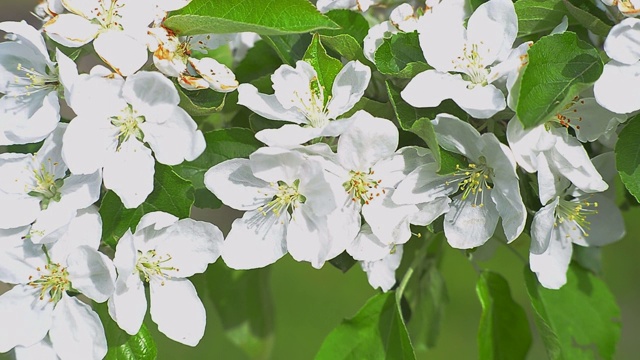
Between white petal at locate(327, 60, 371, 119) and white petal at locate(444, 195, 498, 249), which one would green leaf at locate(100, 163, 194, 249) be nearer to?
white petal at locate(327, 60, 371, 119)

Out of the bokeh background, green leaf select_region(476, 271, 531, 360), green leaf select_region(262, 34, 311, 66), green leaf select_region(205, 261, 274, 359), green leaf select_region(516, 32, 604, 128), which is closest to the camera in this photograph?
green leaf select_region(516, 32, 604, 128)

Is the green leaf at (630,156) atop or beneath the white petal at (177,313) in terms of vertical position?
atop

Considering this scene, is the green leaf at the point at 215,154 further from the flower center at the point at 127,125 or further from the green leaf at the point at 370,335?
the green leaf at the point at 370,335

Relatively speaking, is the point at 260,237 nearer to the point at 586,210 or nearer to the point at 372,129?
the point at 372,129

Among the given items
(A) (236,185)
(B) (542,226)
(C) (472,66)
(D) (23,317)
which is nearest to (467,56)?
(C) (472,66)

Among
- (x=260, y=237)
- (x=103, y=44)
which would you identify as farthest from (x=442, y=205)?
(x=103, y=44)

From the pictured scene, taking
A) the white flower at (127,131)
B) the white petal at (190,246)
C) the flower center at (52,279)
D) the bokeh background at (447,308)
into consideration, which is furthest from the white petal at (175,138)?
the bokeh background at (447,308)

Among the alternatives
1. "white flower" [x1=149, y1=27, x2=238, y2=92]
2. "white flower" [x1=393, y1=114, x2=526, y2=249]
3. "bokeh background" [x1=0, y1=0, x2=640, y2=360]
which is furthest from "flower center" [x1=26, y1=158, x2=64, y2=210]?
"bokeh background" [x1=0, y1=0, x2=640, y2=360]
